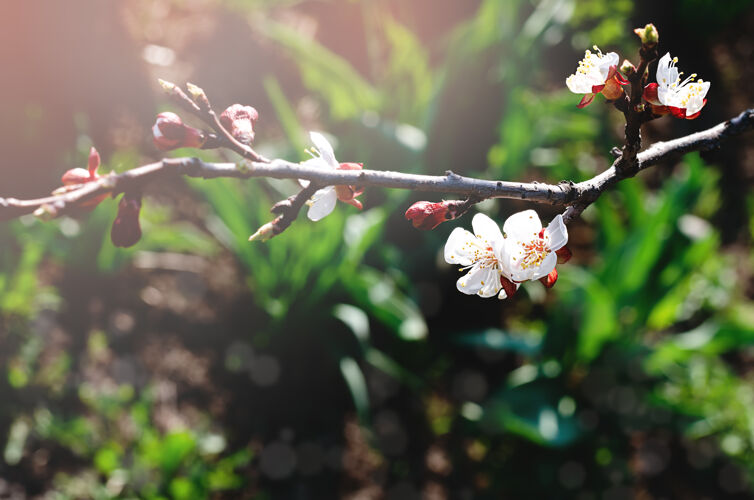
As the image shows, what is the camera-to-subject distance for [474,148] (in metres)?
2.33

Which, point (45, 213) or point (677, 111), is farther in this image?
point (677, 111)

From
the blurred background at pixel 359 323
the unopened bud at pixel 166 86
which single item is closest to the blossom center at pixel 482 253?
the unopened bud at pixel 166 86

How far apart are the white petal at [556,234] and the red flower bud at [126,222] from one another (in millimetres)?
493

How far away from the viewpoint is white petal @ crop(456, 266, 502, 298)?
811mm

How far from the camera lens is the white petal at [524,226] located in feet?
2.57

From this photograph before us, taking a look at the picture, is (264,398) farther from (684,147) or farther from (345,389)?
(684,147)

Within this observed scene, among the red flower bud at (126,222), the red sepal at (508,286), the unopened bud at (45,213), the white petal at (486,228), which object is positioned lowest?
the unopened bud at (45,213)

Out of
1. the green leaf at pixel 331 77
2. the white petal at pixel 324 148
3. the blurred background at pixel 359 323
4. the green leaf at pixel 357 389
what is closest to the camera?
the white petal at pixel 324 148

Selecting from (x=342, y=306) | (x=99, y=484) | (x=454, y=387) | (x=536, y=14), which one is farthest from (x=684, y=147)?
(x=99, y=484)

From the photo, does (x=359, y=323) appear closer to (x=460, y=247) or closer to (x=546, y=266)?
(x=460, y=247)

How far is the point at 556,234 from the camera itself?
736 millimetres

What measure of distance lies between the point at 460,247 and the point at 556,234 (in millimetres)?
144

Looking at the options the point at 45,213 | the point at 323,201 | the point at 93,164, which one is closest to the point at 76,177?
the point at 93,164

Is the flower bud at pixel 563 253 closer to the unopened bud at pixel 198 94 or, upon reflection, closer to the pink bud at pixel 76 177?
the unopened bud at pixel 198 94
